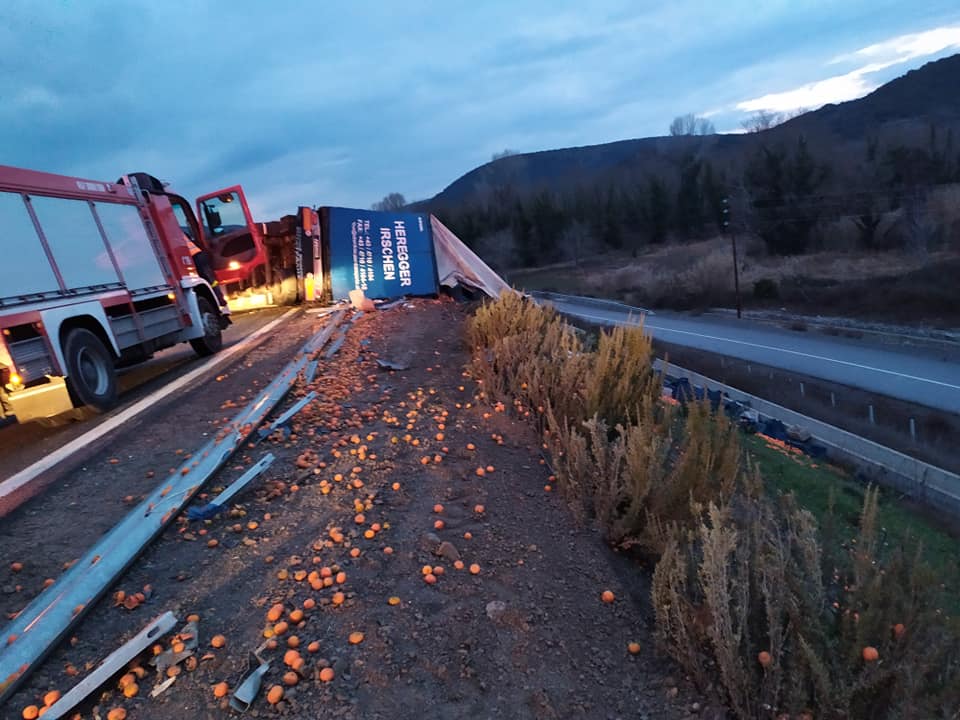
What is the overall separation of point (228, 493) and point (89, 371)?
15.0ft

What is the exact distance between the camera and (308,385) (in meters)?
7.32

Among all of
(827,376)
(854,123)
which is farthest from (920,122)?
(827,376)

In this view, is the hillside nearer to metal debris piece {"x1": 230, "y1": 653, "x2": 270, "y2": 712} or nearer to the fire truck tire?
the fire truck tire

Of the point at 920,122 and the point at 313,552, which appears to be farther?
the point at 920,122

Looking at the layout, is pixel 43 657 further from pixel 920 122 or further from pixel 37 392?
pixel 920 122

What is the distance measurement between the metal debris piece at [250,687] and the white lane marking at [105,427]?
11.5 ft

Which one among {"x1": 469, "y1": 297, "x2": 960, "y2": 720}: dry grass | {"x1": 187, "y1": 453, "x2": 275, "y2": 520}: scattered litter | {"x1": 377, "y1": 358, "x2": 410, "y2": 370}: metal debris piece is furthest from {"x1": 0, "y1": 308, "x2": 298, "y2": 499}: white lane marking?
{"x1": 469, "y1": 297, "x2": 960, "y2": 720}: dry grass

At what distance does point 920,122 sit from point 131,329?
382 feet

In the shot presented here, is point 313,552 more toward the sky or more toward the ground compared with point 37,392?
more toward the ground

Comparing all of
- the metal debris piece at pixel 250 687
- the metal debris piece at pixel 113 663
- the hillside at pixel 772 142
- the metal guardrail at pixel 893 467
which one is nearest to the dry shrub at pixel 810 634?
the metal debris piece at pixel 250 687

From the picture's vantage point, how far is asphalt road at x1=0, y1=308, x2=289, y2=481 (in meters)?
6.45

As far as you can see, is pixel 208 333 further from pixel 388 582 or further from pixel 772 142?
pixel 772 142

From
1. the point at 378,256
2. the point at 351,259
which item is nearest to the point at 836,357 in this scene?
the point at 378,256

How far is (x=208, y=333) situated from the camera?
11.7m
